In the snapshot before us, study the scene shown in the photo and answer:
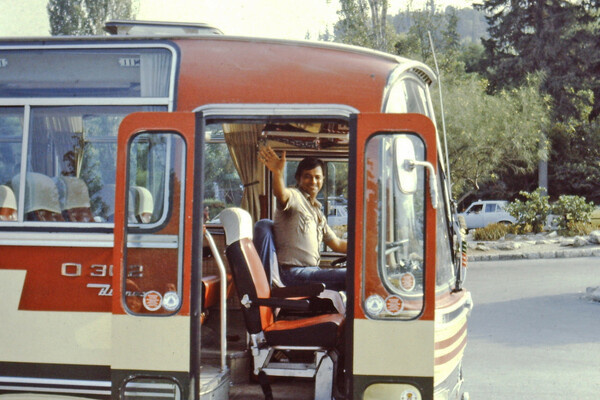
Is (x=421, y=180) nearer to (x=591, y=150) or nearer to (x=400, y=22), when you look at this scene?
(x=400, y=22)

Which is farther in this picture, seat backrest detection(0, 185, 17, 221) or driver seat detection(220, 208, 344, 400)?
driver seat detection(220, 208, 344, 400)

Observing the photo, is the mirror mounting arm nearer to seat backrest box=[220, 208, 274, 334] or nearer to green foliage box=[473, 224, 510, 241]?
seat backrest box=[220, 208, 274, 334]

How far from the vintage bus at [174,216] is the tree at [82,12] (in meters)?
39.0

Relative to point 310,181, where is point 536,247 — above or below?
below

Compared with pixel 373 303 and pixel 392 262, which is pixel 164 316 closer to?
pixel 373 303

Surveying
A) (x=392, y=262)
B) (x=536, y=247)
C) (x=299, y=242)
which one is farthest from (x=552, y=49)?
(x=392, y=262)

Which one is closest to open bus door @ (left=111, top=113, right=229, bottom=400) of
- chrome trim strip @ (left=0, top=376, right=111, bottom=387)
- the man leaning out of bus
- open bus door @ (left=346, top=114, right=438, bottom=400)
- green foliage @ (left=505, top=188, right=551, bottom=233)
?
chrome trim strip @ (left=0, top=376, right=111, bottom=387)

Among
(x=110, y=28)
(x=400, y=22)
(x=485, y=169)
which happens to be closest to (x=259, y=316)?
(x=110, y=28)

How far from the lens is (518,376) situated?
8148 millimetres

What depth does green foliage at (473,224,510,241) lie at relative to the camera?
25.1 m

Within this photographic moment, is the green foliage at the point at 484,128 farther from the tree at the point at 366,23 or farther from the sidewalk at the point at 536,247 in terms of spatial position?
the sidewalk at the point at 536,247

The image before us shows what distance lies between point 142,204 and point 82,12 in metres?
41.0

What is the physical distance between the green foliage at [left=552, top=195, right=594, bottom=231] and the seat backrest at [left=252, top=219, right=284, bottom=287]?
69.8 ft

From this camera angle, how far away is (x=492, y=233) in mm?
25188
